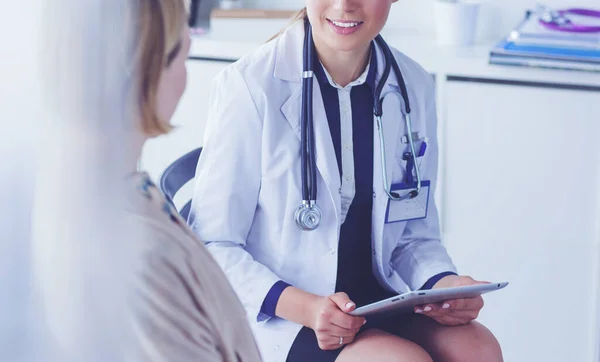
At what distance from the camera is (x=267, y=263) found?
1272 millimetres

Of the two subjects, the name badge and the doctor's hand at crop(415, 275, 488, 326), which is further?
the name badge

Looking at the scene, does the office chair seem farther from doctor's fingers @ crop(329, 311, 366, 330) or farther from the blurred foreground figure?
the blurred foreground figure

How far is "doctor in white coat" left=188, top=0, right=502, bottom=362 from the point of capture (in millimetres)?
1192

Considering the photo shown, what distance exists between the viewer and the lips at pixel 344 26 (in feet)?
4.17

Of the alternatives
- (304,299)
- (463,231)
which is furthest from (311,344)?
(463,231)

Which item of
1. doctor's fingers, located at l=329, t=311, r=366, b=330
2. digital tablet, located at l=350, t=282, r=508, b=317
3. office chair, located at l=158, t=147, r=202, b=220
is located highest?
office chair, located at l=158, t=147, r=202, b=220

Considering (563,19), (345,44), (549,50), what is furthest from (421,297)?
(563,19)

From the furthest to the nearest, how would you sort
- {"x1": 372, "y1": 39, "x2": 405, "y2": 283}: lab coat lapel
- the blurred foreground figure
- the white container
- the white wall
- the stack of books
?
the white wall
the white container
the stack of books
{"x1": 372, "y1": 39, "x2": 405, "y2": 283}: lab coat lapel
the blurred foreground figure

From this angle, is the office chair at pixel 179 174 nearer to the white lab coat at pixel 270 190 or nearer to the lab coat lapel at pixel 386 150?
the white lab coat at pixel 270 190

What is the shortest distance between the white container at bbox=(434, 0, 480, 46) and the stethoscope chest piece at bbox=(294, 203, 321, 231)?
0.97 m

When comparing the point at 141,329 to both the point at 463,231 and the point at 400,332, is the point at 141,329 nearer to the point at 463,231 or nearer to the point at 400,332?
the point at 400,332

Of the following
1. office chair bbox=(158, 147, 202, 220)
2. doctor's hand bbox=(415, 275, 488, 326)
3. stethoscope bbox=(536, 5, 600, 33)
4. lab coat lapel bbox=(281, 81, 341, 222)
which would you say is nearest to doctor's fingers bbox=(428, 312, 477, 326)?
doctor's hand bbox=(415, 275, 488, 326)

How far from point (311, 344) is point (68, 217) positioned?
0.65 m

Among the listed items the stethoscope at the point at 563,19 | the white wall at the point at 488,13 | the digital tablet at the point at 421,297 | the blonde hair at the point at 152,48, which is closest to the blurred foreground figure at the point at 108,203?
the blonde hair at the point at 152,48
